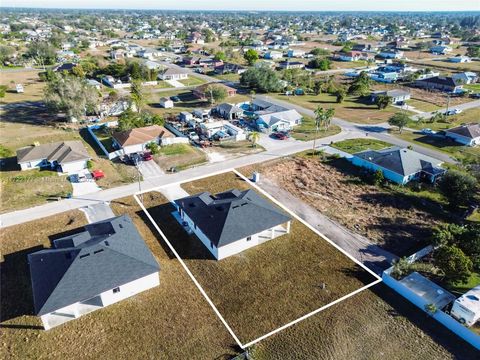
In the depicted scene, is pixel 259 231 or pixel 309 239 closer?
pixel 259 231

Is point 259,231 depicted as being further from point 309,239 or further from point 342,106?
point 342,106

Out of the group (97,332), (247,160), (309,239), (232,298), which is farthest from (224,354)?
(247,160)

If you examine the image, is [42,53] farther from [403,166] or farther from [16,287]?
[403,166]

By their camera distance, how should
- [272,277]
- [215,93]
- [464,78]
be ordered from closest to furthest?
[272,277] → [215,93] → [464,78]

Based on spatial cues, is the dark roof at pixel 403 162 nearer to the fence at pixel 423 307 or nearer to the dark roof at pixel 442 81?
the fence at pixel 423 307

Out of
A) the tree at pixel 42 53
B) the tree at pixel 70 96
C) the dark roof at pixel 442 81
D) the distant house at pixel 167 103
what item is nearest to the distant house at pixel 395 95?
the dark roof at pixel 442 81

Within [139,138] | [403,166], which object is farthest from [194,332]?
[139,138]
